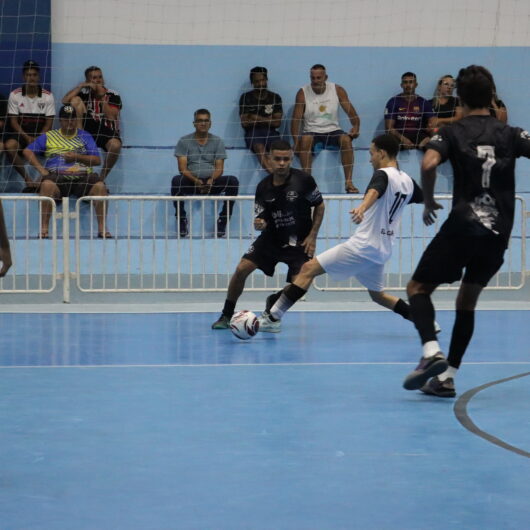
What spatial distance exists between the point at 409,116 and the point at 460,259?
10.7 meters

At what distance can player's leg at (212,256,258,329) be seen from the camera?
961cm

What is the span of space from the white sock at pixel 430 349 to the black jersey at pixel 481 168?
2.28 feet

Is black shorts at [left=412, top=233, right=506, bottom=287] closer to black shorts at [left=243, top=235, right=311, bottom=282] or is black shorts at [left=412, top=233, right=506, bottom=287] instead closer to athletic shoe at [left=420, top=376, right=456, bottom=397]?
athletic shoe at [left=420, top=376, right=456, bottom=397]

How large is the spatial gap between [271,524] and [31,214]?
1160 centimetres

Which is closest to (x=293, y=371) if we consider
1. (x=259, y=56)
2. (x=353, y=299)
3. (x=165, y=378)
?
(x=165, y=378)

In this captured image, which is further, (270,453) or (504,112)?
(504,112)

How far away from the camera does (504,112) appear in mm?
16609

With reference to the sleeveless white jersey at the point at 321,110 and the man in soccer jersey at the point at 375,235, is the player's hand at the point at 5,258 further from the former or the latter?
the sleeveless white jersey at the point at 321,110

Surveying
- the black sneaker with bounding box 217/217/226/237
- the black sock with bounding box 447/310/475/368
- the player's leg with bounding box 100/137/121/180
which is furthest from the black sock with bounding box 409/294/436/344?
the player's leg with bounding box 100/137/121/180

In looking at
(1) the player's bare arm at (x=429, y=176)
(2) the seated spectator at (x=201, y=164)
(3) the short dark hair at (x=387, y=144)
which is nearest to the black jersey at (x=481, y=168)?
(1) the player's bare arm at (x=429, y=176)

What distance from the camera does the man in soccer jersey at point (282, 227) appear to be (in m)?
9.61

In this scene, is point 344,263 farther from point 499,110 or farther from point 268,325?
point 499,110

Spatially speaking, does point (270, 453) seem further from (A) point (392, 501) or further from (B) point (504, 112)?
(B) point (504, 112)

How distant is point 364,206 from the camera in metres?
7.77
